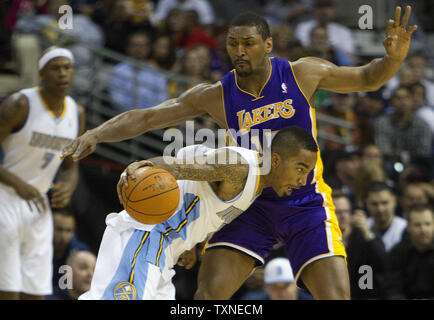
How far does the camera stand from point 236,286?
4621 millimetres

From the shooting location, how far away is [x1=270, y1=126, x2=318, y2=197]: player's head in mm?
4109

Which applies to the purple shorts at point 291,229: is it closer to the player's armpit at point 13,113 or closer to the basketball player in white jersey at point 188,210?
the basketball player in white jersey at point 188,210

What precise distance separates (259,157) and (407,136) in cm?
458

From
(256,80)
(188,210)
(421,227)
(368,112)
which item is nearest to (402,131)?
(368,112)

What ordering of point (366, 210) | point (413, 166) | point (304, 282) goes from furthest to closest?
1. point (413, 166)
2. point (366, 210)
3. point (304, 282)

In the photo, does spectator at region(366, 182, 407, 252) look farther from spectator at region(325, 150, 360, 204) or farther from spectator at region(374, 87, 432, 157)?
spectator at region(374, 87, 432, 157)

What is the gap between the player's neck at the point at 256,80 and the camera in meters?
4.64

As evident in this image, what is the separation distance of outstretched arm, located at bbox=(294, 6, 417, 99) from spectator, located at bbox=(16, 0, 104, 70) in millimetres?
4100

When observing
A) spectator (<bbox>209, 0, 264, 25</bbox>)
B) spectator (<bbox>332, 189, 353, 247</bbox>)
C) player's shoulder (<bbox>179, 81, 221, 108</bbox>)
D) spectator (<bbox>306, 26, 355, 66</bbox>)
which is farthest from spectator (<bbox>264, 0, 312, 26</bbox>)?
player's shoulder (<bbox>179, 81, 221, 108</bbox>)

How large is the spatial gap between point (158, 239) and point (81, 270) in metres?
2.29

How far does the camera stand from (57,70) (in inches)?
232
